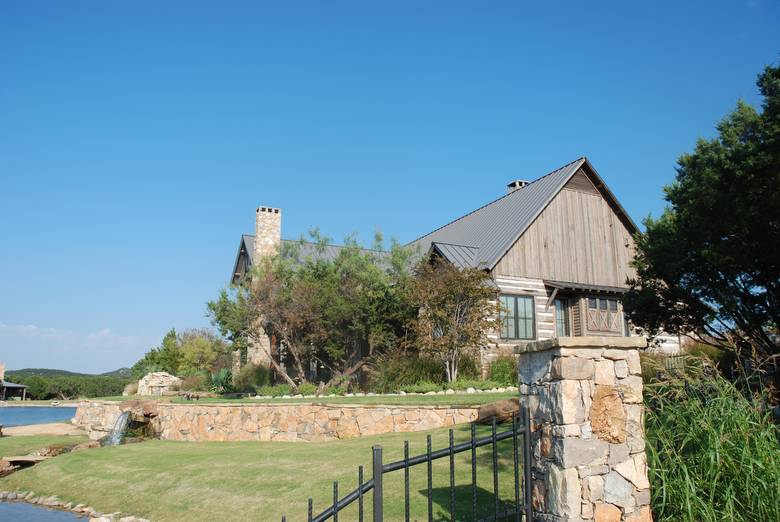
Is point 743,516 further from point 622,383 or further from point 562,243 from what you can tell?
point 562,243

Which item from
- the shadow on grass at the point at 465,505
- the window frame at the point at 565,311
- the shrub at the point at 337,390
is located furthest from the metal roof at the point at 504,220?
the shadow on grass at the point at 465,505

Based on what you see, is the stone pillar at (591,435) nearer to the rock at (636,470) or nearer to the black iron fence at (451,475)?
the rock at (636,470)

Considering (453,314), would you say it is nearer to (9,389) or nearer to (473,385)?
(473,385)

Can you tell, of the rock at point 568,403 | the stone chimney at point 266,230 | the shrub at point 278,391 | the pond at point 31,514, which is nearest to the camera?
the rock at point 568,403

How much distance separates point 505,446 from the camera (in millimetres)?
10000

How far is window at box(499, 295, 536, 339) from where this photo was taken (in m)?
23.7

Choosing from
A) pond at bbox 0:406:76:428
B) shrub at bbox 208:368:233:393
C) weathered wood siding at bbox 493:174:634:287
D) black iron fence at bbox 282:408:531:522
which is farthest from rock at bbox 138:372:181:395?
black iron fence at bbox 282:408:531:522

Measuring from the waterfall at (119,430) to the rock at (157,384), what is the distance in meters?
11.7

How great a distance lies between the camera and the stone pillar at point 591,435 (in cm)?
512

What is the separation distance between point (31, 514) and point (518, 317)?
1705cm

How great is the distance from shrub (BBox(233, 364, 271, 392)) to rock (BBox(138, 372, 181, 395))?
6260mm

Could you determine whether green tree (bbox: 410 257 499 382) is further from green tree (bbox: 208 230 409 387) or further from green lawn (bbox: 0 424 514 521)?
green lawn (bbox: 0 424 514 521)

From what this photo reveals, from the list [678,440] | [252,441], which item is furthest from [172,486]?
[678,440]

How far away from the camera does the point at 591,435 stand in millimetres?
5211
